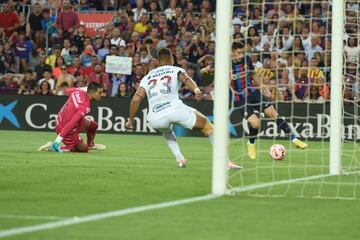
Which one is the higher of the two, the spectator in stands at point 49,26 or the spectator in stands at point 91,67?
the spectator in stands at point 49,26

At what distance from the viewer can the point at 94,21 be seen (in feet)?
104

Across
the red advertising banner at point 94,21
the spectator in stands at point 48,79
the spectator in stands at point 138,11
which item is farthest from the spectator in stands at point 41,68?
the spectator in stands at point 138,11

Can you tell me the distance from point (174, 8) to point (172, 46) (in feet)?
6.86

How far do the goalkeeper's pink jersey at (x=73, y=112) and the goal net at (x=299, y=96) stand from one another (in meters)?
2.74

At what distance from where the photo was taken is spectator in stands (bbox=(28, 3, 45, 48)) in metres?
31.5

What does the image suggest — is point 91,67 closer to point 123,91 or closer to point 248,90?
point 123,91

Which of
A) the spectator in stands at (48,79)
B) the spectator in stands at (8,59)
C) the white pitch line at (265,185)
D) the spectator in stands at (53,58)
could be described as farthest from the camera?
the spectator in stands at (8,59)

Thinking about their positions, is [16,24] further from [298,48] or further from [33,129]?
[298,48]

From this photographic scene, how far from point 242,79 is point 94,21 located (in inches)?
569

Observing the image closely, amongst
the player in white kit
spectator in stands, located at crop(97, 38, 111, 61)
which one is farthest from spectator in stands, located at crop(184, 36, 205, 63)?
the player in white kit

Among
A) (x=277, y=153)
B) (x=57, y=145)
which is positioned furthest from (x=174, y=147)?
(x=57, y=145)

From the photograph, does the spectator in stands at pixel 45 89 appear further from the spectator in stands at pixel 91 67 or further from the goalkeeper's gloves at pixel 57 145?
the goalkeeper's gloves at pixel 57 145

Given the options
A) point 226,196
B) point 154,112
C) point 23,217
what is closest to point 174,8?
point 154,112

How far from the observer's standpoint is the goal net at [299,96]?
42.4 feet
